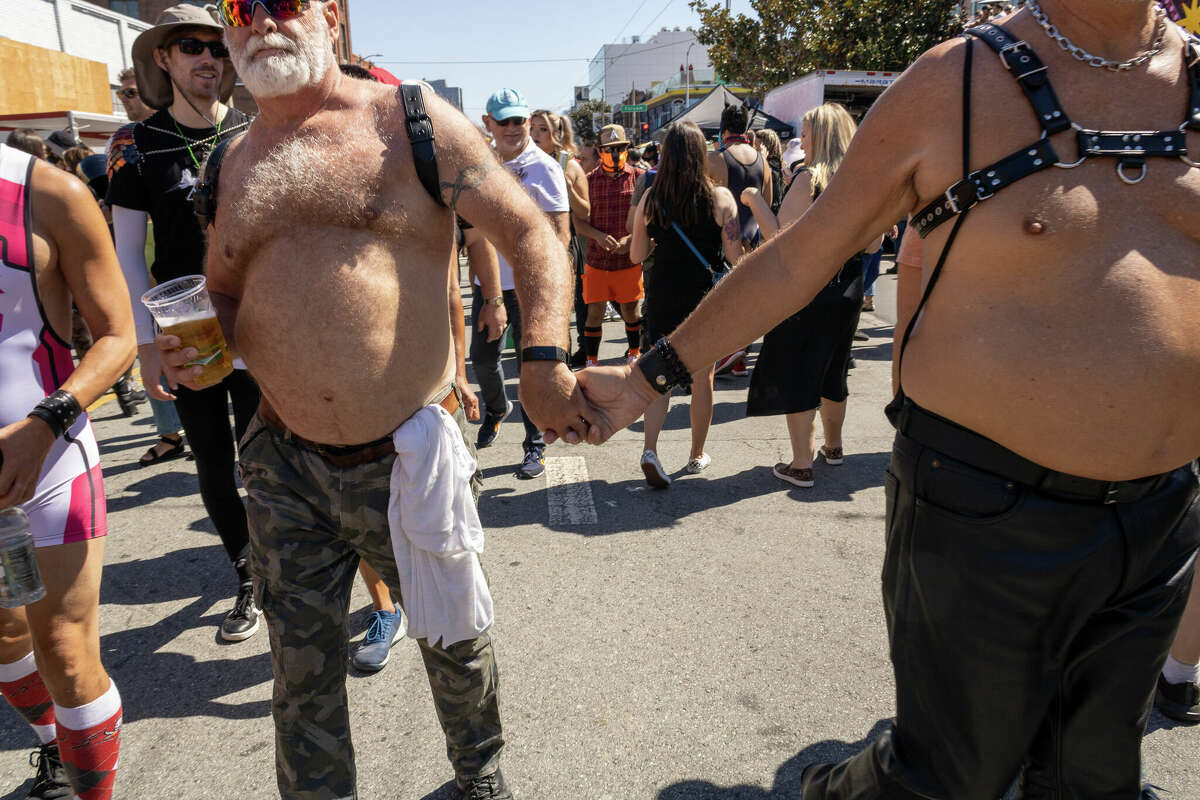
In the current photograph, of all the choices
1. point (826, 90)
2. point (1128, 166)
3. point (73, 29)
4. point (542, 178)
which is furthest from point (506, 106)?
point (73, 29)

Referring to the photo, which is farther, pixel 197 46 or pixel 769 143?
pixel 769 143

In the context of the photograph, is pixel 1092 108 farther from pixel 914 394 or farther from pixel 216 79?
pixel 216 79

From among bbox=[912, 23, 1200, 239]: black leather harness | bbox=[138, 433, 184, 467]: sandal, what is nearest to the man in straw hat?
bbox=[138, 433, 184, 467]: sandal

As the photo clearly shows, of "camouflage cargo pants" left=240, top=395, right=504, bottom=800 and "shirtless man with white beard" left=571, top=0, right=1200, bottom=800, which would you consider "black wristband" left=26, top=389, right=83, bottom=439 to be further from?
"shirtless man with white beard" left=571, top=0, right=1200, bottom=800

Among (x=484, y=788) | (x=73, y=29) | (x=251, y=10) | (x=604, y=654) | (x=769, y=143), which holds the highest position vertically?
(x=73, y=29)

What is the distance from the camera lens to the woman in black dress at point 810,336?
466 cm

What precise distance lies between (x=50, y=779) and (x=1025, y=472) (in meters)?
2.93

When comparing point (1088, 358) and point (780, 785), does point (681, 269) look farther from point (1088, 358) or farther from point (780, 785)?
point (1088, 358)

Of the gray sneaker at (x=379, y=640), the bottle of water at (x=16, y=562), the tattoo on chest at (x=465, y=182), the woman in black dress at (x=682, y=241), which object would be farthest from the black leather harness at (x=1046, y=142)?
the woman in black dress at (x=682, y=241)

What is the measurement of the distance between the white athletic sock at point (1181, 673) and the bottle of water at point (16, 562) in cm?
347

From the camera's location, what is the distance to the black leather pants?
146 cm

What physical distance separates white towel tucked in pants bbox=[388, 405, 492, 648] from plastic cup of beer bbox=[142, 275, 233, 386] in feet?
1.61

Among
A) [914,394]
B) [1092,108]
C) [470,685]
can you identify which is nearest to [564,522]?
[470,685]

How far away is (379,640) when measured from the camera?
3.24 m
